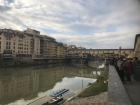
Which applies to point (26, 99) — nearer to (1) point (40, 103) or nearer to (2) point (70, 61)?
(1) point (40, 103)

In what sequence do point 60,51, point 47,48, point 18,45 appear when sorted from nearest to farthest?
point 18,45 < point 47,48 < point 60,51

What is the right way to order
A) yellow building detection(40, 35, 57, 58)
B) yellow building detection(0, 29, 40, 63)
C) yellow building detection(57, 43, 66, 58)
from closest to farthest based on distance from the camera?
yellow building detection(0, 29, 40, 63)
yellow building detection(40, 35, 57, 58)
yellow building detection(57, 43, 66, 58)

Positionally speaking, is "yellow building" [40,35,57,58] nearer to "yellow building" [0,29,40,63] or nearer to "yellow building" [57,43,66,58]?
"yellow building" [57,43,66,58]

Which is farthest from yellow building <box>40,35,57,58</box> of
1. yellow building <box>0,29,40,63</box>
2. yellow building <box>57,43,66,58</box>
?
yellow building <box>0,29,40,63</box>

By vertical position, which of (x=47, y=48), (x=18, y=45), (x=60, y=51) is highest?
(x=18, y=45)

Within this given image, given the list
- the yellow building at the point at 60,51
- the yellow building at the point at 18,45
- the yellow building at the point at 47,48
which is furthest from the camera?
the yellow building at the point at 60,51

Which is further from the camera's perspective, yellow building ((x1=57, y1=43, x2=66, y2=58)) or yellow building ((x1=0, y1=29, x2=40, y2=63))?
yellow building ((x1=57, y1=43, x2=66, y2=58))

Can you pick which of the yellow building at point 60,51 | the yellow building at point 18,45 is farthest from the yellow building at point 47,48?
the yellow building at point 18,45

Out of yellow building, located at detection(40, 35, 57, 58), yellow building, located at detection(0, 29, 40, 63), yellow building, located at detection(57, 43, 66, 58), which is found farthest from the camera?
yellow building, located at detection(57, 43, 66, 58)

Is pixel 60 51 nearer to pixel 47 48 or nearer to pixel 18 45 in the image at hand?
pixel 47 48

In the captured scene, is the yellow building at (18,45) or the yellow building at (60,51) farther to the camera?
the yellow building at (60,51)

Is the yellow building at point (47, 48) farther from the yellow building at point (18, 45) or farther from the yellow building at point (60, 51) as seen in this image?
the yellow building at point (18, 45)

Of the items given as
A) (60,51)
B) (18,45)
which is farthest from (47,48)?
(18,45)

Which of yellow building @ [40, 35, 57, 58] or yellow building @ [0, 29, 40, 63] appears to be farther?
yellow building @ [40, 35, 57, 58]
